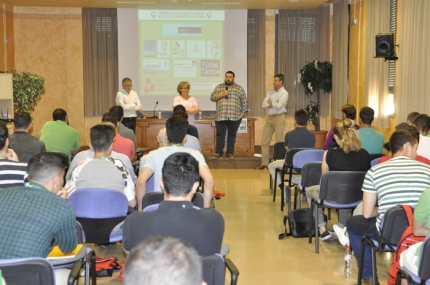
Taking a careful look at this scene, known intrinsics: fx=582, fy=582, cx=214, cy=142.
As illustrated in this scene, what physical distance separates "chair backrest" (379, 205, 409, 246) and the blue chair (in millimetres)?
1870

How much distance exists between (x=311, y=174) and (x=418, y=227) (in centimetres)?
295

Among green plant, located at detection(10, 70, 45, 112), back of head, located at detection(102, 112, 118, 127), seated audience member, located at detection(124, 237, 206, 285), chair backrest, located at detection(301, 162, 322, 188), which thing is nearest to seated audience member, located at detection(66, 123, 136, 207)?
back of head, located at detection(102, 112, 118, 127)

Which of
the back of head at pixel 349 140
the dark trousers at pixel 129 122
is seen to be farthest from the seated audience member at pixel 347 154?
the dark trousers at pixel 129 122

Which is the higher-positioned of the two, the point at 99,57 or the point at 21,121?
the point at 99,57

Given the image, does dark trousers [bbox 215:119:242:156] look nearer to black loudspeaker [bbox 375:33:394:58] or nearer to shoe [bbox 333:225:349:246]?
black loudspeaker [bbox 375:33:394:58]

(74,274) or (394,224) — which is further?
(394,224)

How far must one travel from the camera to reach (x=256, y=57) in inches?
543

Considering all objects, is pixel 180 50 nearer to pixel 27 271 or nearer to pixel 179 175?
pixel 179 175

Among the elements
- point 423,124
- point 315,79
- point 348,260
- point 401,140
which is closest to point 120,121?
point 348,260

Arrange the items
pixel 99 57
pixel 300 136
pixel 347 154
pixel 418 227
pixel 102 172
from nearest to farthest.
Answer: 1. pixel 418 227
2. pixel 102 172
3. pixel 347 154
4. pixel 300 136
5. pixel 99 57

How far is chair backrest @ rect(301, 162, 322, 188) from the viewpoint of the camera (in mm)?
6293

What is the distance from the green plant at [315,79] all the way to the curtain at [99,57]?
4411 mm

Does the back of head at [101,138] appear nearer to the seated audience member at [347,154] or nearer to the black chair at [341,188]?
the black chair at [341,188]

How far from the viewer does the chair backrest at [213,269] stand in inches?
109
